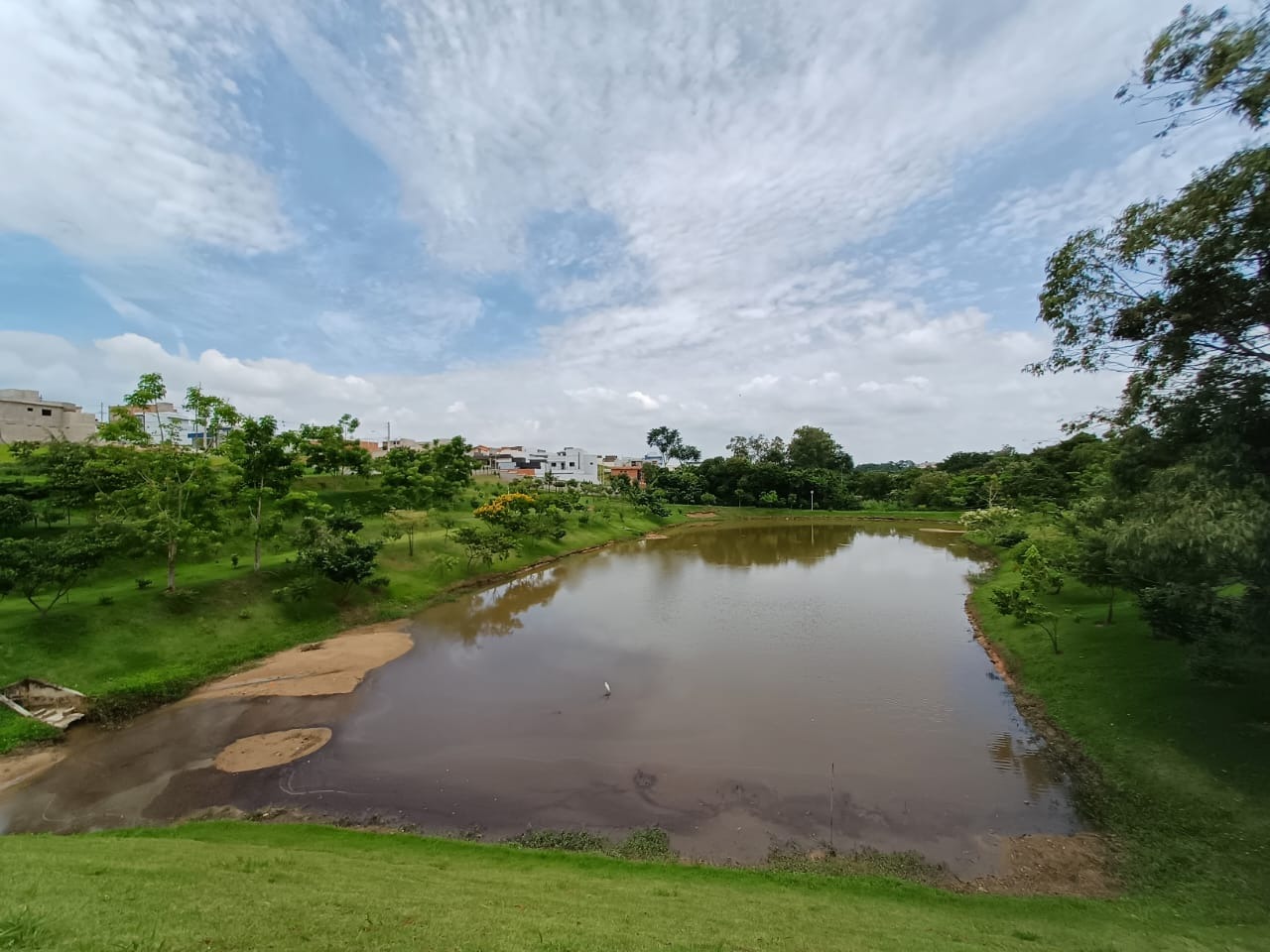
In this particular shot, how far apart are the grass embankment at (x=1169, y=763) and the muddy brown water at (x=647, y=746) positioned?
102cm

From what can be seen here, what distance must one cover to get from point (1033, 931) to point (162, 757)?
50.3 ft

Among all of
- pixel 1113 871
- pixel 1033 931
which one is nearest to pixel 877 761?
pixel 1113 871

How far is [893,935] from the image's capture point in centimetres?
621

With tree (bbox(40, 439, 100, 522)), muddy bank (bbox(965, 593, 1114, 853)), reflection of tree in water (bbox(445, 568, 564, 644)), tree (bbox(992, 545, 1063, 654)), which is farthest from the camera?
reflection of tree in water (bbox(445, 568, 564, 644))

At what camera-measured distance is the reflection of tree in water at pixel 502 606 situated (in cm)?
2181

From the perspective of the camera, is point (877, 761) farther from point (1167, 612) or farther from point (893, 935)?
point (1167, 612)

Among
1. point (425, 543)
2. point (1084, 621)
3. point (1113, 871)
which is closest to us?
point (1113, 871)

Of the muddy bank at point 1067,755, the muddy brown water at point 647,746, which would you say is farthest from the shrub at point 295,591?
the muddy bank at point 1067,755

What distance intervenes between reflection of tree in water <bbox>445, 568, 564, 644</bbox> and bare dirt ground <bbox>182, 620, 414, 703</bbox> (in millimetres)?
2351

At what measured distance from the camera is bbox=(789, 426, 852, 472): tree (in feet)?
290

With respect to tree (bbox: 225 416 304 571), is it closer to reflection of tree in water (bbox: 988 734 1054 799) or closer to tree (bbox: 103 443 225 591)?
tree (bbox: 103 443 225 591)

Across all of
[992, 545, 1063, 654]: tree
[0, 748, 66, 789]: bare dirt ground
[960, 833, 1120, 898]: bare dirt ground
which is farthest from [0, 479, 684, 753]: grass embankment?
[992, 545, 1063, 654]: tree

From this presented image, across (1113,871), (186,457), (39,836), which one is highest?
(186,457)

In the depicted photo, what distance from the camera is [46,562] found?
567 inches
